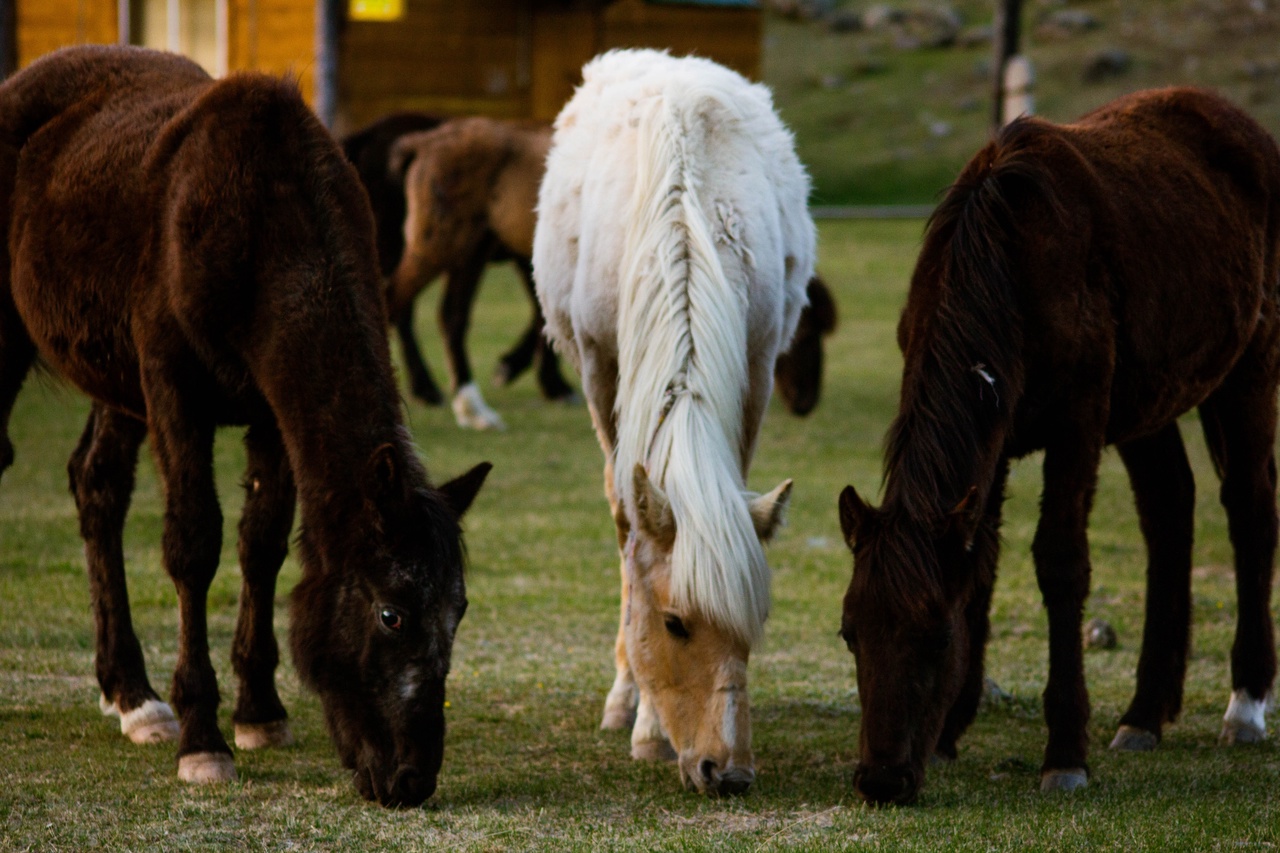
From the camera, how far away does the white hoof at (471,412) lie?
12.7m

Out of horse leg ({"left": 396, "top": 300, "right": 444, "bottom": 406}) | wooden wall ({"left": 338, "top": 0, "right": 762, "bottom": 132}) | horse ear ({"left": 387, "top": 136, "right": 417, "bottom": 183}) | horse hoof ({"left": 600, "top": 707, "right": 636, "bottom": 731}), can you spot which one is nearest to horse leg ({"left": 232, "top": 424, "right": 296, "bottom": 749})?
horse hoof ({"left": 600, "top": 707, "right": 636, "bottom": 731})

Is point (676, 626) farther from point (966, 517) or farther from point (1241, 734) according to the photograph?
point (1241, 734)

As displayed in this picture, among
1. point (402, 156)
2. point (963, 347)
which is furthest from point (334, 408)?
point (402, 156)

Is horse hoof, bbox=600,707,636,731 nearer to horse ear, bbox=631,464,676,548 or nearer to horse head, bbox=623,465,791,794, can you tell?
horse head, bbox=623,465,791,794

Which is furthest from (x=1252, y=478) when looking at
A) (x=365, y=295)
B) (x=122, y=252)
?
(x=122, y=252)

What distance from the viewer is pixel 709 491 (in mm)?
4363

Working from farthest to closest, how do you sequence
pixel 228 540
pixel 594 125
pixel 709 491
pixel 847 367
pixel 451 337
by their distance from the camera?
pixel 847 367
pixel 451 337
pixel 228 540
pixel 594 125
pixel 709 491

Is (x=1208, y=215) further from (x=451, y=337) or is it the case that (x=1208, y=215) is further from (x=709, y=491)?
(x=451, y=337)

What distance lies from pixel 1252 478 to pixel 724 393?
2219 millimetres

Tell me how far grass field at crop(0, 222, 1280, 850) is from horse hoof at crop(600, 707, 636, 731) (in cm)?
8

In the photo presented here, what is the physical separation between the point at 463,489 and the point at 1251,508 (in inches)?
120

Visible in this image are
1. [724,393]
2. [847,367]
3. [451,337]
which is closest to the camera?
[724,393]

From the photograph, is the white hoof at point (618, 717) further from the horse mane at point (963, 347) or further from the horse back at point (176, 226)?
the horse back at point (176, 226)

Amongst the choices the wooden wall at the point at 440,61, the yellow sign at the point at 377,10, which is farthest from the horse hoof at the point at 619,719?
the yellow sign at the point at 377,10
